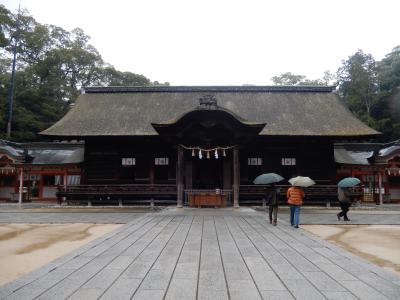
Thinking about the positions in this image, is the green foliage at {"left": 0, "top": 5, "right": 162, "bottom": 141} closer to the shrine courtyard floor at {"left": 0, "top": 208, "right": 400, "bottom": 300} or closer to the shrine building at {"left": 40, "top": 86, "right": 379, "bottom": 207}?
the shrine building at {"left": 40, "top": 86, "right": 379, "bottom": 207}

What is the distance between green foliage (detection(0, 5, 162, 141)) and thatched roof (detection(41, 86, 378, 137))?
17.8m

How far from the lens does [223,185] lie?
20.5 m

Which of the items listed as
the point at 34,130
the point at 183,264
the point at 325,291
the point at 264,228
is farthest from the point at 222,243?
the point at 34,130

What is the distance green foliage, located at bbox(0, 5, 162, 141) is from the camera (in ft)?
129

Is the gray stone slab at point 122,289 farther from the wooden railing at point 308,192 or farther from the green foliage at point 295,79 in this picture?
the green foliage at point 295,79

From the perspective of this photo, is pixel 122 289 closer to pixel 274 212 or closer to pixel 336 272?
pixel 336 272

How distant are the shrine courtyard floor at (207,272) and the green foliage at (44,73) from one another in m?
34.9

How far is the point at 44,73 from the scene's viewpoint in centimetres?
4450

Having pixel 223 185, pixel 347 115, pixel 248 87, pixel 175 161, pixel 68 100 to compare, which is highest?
pixel 68 100

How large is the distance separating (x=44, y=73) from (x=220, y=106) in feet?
112

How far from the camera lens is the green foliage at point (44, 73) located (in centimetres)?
3944

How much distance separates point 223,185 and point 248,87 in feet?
29.7

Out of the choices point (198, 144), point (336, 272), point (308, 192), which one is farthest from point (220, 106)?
point (336, 272)

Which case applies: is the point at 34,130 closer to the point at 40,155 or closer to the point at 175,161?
the point at 40,155
